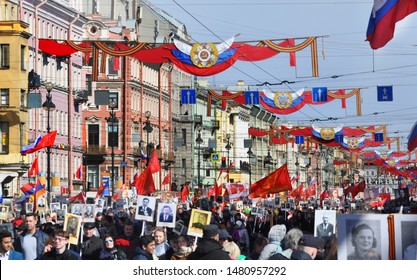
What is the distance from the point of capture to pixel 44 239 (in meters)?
16.3

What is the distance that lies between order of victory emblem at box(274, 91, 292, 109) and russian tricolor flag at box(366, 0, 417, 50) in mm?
29910

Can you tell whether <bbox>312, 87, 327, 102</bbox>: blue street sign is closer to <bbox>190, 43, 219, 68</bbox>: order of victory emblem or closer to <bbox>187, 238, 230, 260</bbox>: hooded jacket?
<bbox>190, 43, 219, 68</bbox>: order of victory emblem

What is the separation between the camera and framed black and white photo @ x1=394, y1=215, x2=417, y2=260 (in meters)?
10.1

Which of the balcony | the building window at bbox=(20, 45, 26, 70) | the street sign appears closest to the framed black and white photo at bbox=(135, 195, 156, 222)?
the street sign

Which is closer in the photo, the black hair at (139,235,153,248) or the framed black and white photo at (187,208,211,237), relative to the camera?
the black hair at (139,235,153,248)

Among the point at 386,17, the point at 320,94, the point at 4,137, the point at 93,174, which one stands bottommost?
the point at 386,17

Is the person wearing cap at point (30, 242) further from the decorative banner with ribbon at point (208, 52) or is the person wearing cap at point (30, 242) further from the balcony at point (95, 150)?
the balcony at point (95, 150)

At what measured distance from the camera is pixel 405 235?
403 inches

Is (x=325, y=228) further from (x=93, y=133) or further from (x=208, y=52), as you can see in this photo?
(x=93, y=133)

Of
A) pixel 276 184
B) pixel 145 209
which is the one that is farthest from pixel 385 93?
Result: pixel 145 209

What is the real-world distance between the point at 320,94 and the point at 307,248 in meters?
35.7

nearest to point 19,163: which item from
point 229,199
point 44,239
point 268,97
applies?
point 229,199

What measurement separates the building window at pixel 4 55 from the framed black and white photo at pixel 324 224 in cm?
4297
